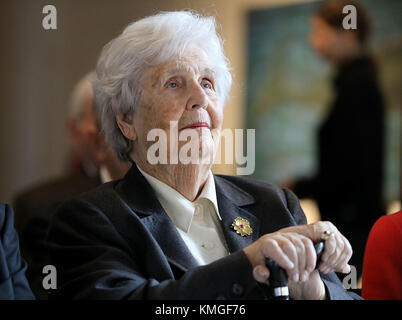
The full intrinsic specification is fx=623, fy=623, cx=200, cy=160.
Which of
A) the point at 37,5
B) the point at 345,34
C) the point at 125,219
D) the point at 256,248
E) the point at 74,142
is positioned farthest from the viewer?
the point at 74,142

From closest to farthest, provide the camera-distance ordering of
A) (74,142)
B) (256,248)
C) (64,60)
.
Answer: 1. (256,248)
2. (64,60)
3. (74,142)

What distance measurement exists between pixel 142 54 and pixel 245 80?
2.80 feet

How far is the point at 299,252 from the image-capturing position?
1.43 m

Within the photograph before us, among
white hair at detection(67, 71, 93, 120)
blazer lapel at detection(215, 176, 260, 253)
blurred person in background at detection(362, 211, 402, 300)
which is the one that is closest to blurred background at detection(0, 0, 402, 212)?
white hair at detection(67, 71, 93, 120)

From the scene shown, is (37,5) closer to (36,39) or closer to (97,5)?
(97,5)

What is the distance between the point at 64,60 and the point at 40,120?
26.5 inches

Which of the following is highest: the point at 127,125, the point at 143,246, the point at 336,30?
the point at 336,30

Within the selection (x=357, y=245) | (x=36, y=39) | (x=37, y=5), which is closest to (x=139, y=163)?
(x=37, y=5)

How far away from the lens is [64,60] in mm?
3115

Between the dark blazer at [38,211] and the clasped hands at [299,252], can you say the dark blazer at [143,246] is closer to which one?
the clasped hands at [299,252]

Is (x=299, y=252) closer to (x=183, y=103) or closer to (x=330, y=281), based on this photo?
(x=330, y=281)

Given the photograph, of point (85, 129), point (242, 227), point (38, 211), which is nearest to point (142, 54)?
point (242, 227)

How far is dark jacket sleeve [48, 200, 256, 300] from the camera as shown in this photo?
145 cm

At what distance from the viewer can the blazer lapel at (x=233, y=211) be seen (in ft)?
5.40
